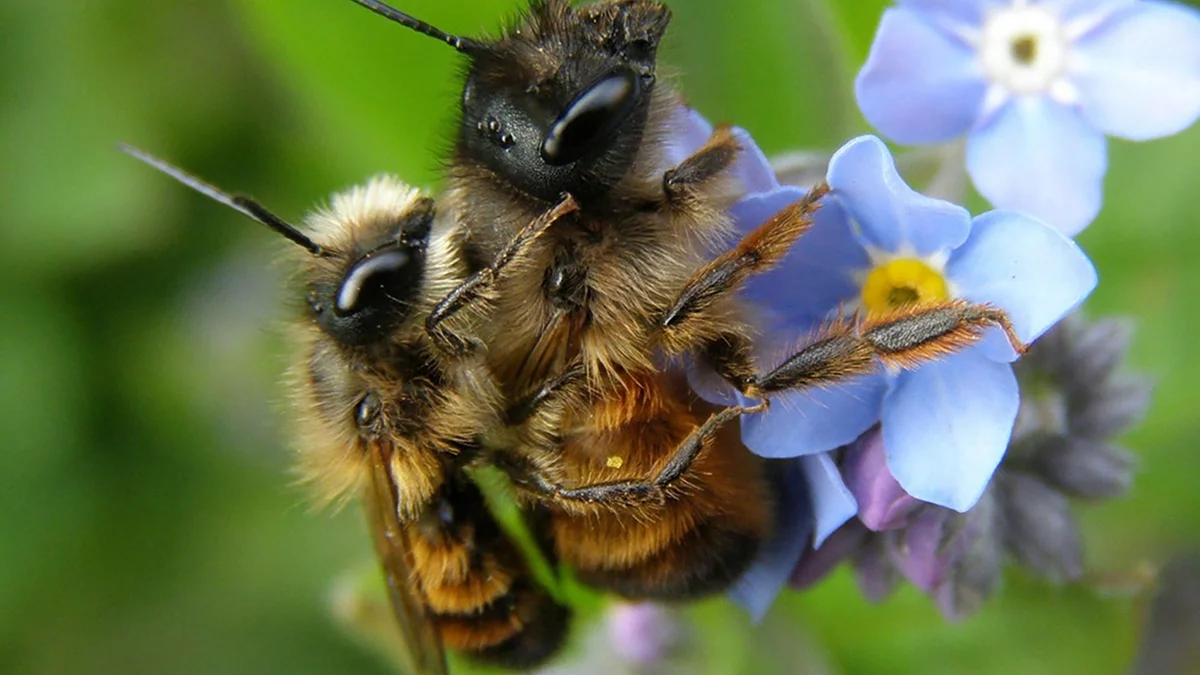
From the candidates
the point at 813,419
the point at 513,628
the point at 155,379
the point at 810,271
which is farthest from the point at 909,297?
the point at 155,379

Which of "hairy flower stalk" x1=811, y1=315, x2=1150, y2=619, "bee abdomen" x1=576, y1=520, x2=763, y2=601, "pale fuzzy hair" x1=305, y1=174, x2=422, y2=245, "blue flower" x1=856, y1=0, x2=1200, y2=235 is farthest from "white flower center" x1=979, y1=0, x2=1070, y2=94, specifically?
"pale fuzzy hair" x1=305, y1=174, x2=422, y2=245

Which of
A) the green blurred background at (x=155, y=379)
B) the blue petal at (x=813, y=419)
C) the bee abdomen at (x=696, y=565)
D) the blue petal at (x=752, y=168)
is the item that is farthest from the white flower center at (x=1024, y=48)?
the green blurred background at (x=155, y=379)

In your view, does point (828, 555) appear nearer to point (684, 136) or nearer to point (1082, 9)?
point (684, 136)

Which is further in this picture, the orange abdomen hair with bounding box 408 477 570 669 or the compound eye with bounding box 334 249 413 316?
the orange abdomen hair with bounding box 408 477 570 669

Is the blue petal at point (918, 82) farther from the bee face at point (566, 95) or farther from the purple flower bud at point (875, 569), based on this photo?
the purple flower bud at point (875, 569)

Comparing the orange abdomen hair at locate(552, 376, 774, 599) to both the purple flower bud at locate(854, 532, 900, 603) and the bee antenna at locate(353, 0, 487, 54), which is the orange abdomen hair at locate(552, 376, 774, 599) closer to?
the purple flower bud at locate(854, 532, 900, 603)

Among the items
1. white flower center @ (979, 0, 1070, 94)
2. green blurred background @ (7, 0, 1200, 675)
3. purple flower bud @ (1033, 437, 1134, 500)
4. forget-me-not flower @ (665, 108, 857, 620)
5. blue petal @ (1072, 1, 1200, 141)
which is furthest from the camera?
green blurred background @ (7, 0, 1200, 675)

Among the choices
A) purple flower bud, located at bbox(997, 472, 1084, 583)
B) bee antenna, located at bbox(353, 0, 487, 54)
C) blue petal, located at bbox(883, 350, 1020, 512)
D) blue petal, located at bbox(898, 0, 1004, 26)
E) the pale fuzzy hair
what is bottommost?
purple flower bud, located at bbox(997, 472, 1084, 583)
